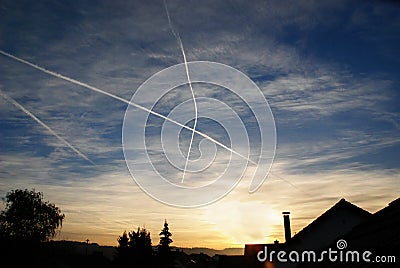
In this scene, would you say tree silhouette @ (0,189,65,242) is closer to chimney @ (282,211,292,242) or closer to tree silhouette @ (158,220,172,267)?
tree silhouette @ (158,220,172,267)

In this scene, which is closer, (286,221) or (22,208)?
(286,221)

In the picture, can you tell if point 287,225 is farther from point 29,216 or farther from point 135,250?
point 29,216

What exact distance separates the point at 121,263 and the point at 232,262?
55.7 feet

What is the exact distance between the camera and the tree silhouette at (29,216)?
6506 cm

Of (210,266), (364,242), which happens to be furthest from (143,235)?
(210,266)

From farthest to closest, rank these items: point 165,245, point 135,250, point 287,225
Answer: point 165,245 → point 135,250 → point 287,225

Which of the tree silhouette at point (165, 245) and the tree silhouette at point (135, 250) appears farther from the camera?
the tree silhouette at point (165, 245)

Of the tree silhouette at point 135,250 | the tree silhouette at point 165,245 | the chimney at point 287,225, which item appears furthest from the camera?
the tree silhouette at point 165,245

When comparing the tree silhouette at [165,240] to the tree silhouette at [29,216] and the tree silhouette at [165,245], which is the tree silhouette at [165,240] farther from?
the tree silhouette at [29,216]

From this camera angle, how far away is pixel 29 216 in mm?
66688

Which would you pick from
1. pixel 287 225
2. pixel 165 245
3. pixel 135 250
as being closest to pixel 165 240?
pixel 165 245

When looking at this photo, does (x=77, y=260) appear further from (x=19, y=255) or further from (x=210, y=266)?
(x=210, y=266)

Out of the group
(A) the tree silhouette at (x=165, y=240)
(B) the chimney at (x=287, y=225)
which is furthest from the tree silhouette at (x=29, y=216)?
(B) the chimney at (x=287, y=225)

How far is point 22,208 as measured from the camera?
220ft
